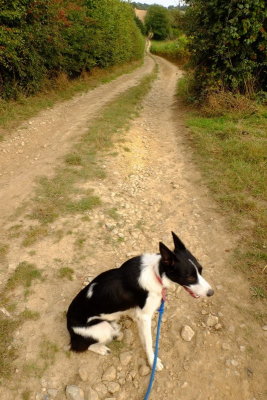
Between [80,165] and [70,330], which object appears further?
[80,165]

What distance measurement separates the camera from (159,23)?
188ft

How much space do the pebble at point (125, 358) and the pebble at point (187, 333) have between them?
0.64 metres

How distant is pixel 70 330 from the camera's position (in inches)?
117

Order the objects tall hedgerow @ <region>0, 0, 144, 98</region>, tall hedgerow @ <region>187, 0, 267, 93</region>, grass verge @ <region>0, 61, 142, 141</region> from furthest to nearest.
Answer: grass verge @ <region>0, 61, 142, 141</region>
tall hedgerow @ <region>0, 0, 144, 98</region>
tall hedgerow @ <region>187, 0, 267, 93</region>

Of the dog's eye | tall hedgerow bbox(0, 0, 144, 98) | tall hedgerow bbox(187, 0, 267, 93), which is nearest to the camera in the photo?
the dog's eye

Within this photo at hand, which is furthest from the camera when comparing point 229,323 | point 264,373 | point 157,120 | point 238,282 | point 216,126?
point 157,120

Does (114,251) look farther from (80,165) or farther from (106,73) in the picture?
(106,73)

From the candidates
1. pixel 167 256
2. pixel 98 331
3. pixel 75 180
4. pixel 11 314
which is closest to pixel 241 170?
pixel 75 180

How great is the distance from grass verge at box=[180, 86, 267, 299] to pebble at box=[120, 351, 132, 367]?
1775 millimetres

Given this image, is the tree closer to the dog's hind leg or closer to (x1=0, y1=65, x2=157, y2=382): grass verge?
(x1=0, y1=65, x2=157, y2=382): grass verge

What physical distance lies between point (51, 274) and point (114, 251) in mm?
988

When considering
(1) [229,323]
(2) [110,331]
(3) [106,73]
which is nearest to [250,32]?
(1) [229,323]

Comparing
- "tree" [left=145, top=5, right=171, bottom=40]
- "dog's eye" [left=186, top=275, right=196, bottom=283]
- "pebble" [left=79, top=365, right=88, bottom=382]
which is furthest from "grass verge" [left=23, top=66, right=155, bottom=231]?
"tree" [left=145, top=5, right=171, bottom=40]

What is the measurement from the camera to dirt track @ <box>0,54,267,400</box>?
9.22ft
